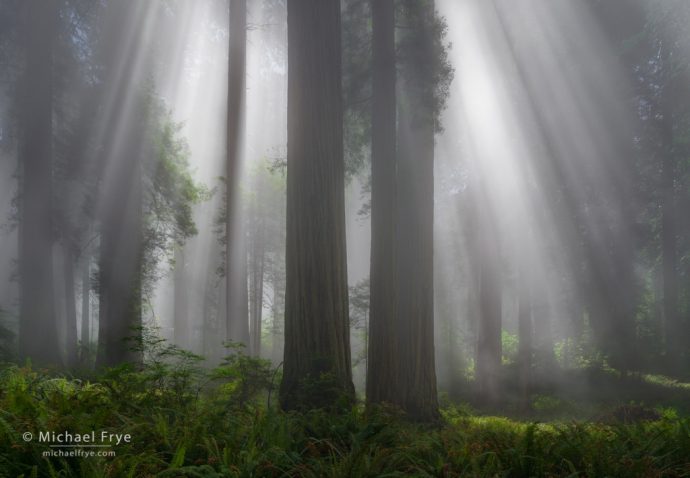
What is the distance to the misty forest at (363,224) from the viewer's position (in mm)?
3918

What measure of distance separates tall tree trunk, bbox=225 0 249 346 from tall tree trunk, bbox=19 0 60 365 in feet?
14.0

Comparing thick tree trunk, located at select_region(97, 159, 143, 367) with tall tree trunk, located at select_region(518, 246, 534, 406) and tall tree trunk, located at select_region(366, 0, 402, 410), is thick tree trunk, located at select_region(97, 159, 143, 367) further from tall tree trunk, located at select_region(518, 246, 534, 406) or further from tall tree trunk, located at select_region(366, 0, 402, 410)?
tall tree trunk, located at select_region(518, 246, 534, 406)

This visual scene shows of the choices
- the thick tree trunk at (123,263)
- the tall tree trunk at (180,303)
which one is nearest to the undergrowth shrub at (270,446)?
the thick tree trunk at (123,263)

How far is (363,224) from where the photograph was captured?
15.9 meters

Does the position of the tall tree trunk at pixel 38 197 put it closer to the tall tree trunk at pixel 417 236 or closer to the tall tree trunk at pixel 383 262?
the tall tree trunk at pixel 383 262

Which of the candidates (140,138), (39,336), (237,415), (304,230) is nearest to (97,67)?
(140,138)

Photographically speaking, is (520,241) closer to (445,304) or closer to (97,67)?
(445,304)

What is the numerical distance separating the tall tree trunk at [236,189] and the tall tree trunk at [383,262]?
591 centimetres

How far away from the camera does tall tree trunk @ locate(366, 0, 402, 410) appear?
809 centimetres

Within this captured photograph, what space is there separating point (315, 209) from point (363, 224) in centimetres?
977

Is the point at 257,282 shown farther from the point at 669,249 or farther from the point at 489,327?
the point at 669,249

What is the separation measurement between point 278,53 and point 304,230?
12.7m
